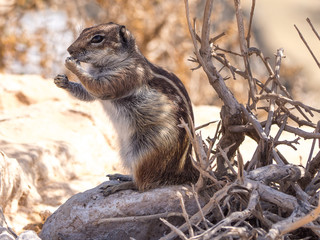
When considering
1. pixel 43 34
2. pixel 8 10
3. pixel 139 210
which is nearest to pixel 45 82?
pixel 43 34

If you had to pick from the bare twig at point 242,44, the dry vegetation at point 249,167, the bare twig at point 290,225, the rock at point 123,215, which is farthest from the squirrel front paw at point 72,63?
the bare twig at point 290,225

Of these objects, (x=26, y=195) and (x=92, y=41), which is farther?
(x=26, y=195)

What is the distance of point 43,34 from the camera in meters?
A: 8.94

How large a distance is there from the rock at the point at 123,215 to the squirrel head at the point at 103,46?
92cm

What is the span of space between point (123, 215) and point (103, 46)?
113 cm

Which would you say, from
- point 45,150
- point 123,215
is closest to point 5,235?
point 123,215

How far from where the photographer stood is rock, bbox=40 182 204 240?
11.7 ft

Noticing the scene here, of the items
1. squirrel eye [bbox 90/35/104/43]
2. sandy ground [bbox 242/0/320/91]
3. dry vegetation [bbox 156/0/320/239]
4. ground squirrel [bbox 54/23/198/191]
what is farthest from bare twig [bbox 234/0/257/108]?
sandy ground [bbox 242/0/320/91]

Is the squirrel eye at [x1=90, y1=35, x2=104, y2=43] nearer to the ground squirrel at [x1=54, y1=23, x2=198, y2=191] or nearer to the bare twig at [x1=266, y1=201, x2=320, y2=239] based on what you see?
the ground squirrel at [x1=54, y1=23, x2=198, y2=191]

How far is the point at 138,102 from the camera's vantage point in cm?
372

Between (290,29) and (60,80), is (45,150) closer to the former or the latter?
(60,80)

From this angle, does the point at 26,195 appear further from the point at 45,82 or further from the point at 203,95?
the point at 203,95

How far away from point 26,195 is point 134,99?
54.2 inches

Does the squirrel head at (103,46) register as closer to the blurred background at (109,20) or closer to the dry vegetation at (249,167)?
the dry vegetation at (249,167)
